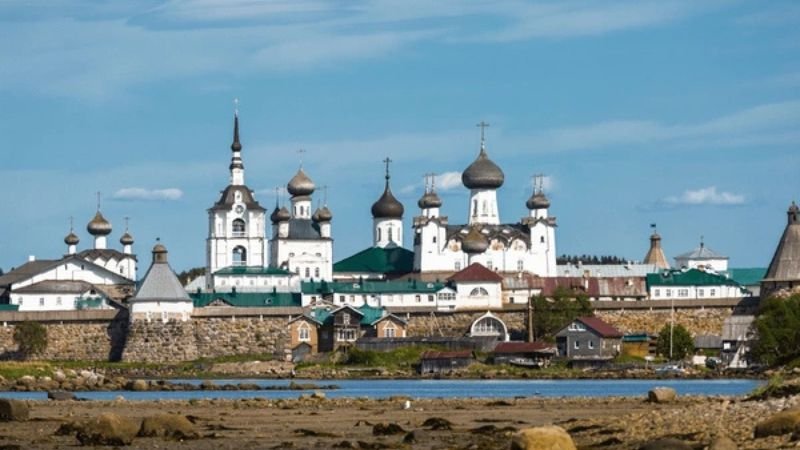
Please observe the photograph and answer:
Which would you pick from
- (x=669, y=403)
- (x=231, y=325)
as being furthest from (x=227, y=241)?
(x=669, y=403)

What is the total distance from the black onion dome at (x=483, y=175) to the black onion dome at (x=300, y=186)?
9002mm

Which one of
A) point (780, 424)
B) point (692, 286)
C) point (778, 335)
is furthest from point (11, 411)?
point (692, 286)

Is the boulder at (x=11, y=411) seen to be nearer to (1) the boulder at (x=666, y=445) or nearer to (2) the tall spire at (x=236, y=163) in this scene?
(1) the boulder at (x=666, y=445)

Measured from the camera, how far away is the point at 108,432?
105 feet

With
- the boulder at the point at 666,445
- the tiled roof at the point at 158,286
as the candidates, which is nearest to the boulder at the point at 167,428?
the boulder at the point at 666,445

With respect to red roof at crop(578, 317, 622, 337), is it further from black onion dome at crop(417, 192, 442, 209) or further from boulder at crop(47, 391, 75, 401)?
boulder at crop(47, 391, 75, 401)

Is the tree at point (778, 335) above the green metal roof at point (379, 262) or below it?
below

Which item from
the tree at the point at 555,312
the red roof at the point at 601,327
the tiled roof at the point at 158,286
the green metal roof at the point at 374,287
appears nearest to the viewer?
the red roof at the point at 601,327

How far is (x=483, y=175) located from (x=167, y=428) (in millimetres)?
80604

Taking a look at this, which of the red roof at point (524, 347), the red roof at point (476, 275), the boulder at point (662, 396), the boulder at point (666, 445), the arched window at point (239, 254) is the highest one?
the arched window at point (239, 254)

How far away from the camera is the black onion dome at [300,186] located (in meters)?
118

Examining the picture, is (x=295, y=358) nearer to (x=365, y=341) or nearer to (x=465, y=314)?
(x=365, y=341)

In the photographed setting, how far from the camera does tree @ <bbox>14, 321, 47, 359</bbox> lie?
9506cm

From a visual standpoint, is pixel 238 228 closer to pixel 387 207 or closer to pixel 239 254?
pixel 239 254
